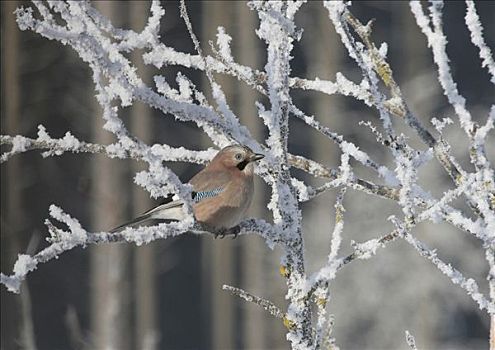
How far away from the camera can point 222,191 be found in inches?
165

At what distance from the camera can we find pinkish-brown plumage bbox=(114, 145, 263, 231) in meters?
4.03

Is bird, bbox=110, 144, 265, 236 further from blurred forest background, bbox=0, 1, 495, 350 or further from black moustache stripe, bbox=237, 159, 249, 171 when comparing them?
blurred forest background, bbox=0, 1, 495, 350

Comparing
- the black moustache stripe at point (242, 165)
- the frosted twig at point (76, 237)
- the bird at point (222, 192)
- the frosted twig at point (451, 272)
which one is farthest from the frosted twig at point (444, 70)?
the black moustache stripe at point (242, 165)

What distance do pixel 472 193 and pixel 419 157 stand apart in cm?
19

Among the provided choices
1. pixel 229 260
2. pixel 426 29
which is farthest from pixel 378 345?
pixel 426 29

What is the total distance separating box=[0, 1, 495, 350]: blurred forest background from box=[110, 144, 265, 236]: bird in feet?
30.3

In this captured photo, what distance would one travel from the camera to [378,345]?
15266mm

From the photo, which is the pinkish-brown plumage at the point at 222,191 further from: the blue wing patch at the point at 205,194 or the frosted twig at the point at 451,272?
the frosted twig at the point at 451,272

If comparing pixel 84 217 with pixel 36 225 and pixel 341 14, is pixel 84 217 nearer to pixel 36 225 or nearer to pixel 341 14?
pixel 36 225

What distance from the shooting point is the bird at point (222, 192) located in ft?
13.2

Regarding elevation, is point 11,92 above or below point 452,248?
above

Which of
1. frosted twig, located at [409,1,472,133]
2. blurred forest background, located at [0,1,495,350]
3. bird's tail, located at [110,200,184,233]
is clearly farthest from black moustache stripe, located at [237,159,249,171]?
blurred forest background, located at [0,1,495,350]

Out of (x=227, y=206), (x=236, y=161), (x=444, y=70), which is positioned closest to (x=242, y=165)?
(x=236, y=161)

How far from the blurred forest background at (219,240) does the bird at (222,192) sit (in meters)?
9.24
